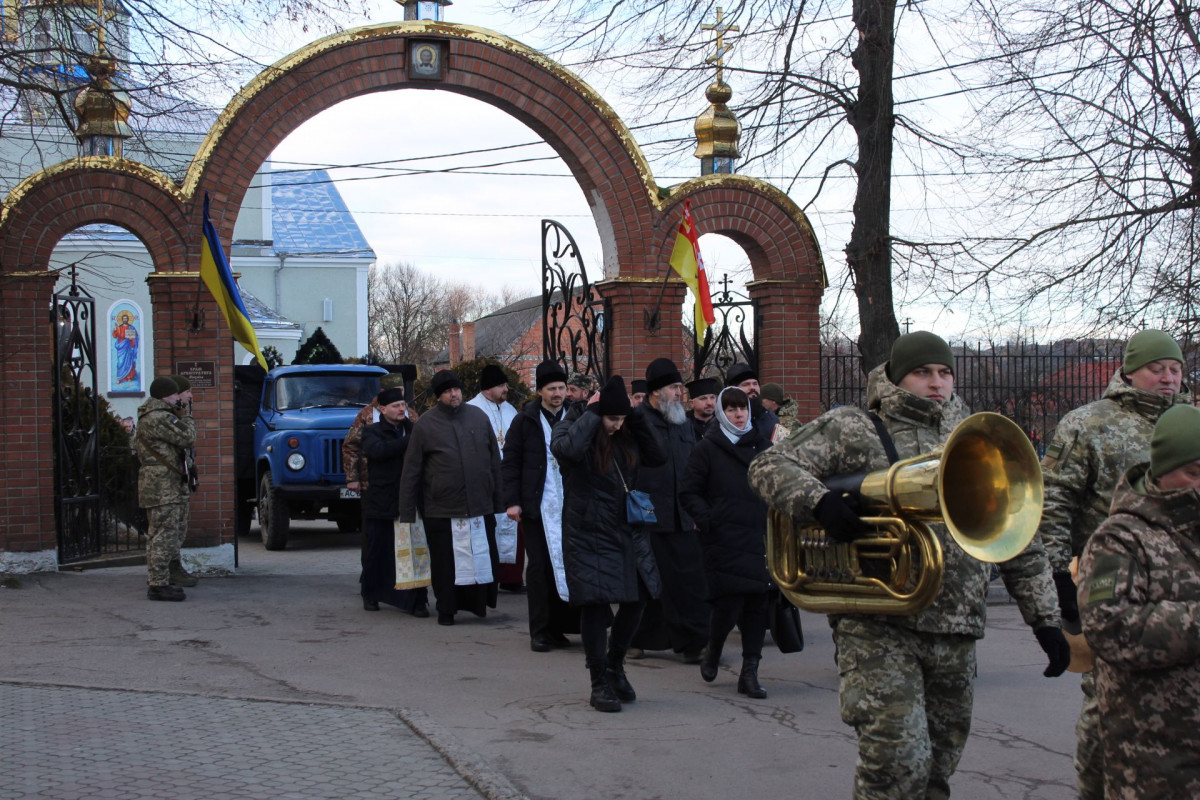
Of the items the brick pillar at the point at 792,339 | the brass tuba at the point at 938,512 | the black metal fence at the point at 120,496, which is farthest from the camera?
the black metal fence at the point at 120,496

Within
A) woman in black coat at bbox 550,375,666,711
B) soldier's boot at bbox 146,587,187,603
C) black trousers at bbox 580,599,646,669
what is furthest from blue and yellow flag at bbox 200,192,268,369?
black trousers at bbox 580,599,646,669

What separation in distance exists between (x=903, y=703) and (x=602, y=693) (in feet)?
9.99

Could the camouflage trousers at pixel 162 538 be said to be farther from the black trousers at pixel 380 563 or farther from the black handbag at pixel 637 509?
the black handbag at pixel 637 509

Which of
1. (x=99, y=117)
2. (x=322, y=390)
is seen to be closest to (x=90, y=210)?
(x=99, y=117)

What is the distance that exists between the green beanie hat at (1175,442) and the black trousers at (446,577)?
22.8 feet

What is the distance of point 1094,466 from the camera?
4883mm

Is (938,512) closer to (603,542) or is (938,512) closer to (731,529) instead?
(603,542)

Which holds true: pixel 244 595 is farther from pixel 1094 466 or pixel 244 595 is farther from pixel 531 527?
pixel 1094 466

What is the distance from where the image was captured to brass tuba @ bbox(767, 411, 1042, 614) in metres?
3.75

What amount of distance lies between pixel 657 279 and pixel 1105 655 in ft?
31.5

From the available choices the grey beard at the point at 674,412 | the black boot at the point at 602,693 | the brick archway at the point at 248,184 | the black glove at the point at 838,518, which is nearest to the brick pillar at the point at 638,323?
the brick archway at the point at 248,184

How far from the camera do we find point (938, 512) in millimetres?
3727

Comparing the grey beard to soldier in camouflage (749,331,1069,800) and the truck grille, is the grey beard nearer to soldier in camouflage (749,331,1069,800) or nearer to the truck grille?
soldier in camouflage (749,331,1069,800)

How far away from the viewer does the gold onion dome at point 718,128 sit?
42.9ft
